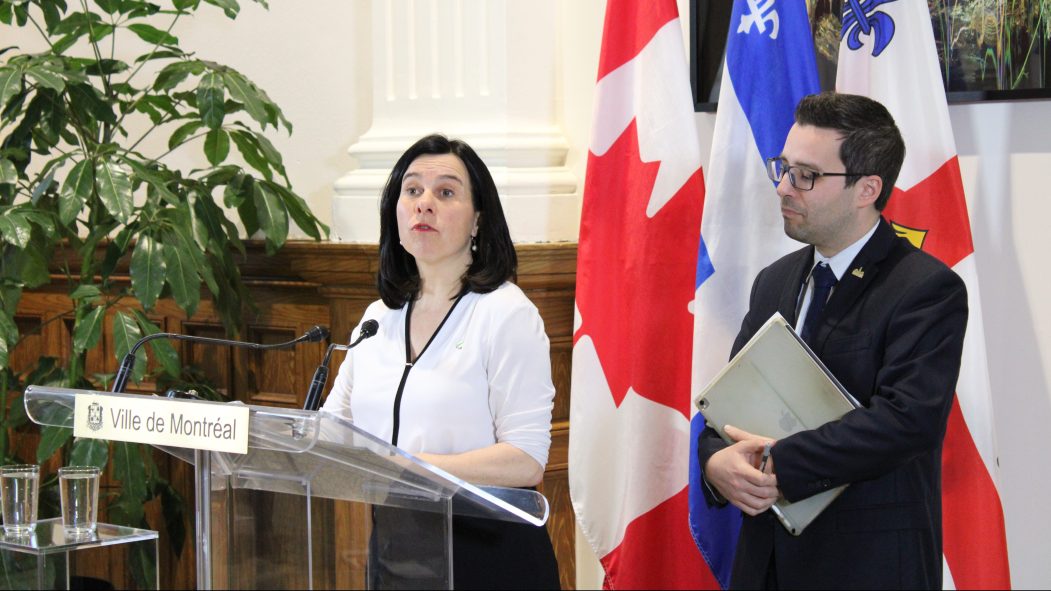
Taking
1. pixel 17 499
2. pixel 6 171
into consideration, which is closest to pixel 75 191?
pixel 6 171

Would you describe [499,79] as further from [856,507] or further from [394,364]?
[856,507]

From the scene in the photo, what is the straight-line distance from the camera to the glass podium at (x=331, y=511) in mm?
1521

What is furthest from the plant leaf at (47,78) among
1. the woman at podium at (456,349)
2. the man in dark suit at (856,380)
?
the man in dark suit at (856,380)

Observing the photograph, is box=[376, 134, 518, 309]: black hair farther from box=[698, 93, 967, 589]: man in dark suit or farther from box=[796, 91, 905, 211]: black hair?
box=[796, 91, 905, 211]: black hair

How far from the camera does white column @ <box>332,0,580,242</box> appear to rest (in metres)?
3.46

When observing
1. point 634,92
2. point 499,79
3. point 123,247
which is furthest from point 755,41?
point 123,247

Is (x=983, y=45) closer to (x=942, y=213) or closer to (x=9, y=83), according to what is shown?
(x=942, y=213)

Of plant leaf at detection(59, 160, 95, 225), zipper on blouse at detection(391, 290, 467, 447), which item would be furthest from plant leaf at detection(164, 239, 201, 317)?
zipper on blouse at detection(391, 290, 467, 447)

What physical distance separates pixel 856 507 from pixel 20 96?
8.07 feet

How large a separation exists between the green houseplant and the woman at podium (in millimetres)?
914

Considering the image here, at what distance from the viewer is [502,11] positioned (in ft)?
11.4

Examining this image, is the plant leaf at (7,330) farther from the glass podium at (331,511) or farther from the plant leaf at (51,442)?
the glass podium at (331,511)

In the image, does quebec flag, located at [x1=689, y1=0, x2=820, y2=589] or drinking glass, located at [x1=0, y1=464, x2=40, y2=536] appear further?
quebec flag, located at [x1=689, y1=0, x2=820, y2=589]

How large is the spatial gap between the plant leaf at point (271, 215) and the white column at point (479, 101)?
0.27 metres
